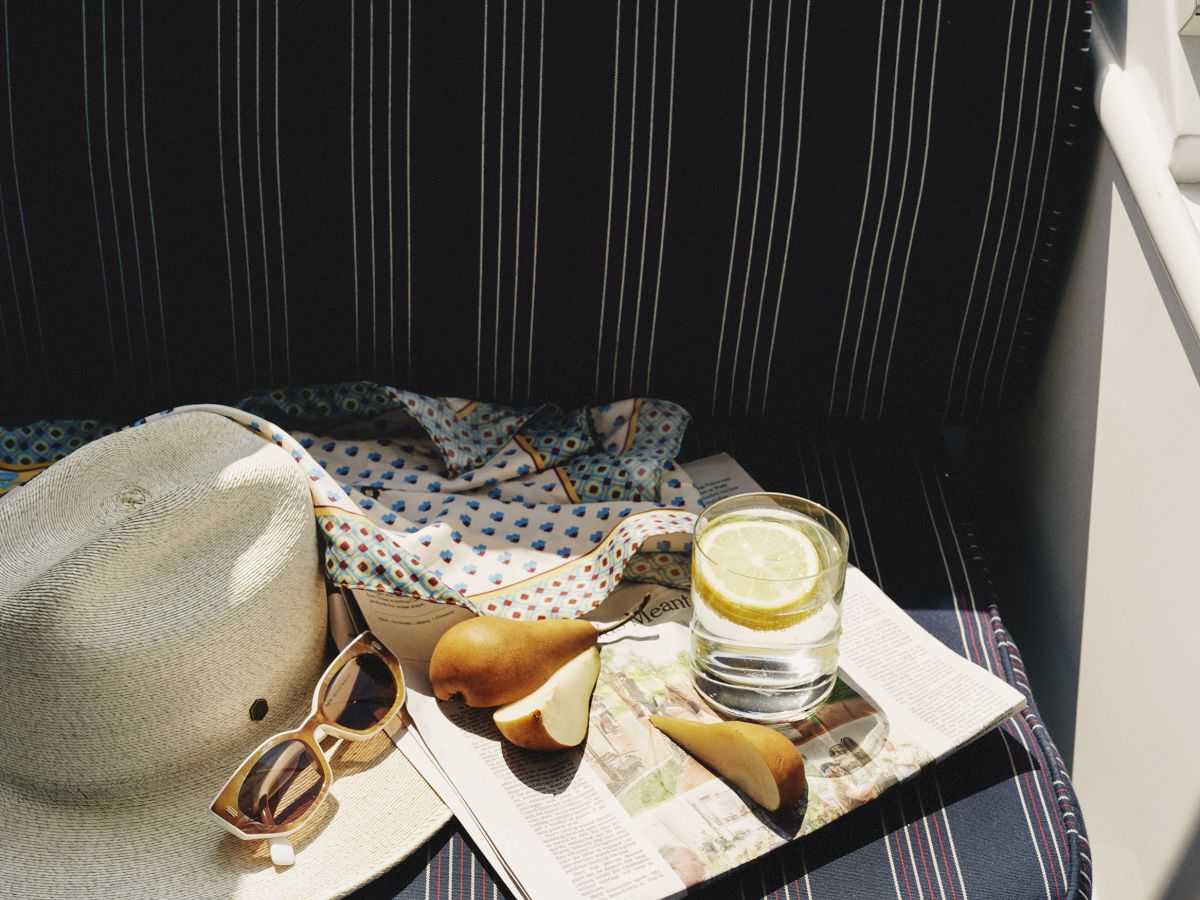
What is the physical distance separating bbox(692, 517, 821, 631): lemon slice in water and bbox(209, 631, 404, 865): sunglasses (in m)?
0.30

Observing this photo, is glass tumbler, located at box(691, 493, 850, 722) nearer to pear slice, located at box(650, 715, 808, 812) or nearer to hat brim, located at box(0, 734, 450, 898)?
pear slice, located at box(650, 715, 808, 812)

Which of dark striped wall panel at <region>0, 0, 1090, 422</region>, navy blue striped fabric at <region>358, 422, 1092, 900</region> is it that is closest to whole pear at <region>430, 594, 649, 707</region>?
navy blue striped fabric at <region>358, 422, 1092, 900</region>

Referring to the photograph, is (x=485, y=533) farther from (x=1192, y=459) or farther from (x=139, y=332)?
(x=1192, y=459)

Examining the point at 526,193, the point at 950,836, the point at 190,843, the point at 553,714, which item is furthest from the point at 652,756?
the point at 526,193

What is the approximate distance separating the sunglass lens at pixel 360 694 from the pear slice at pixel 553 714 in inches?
4.0

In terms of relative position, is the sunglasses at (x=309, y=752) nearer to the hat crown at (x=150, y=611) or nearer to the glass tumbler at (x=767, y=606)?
the hat crown at (x=150, y=611)

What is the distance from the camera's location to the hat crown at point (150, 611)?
83 centimetres

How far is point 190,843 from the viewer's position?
87 centimetres

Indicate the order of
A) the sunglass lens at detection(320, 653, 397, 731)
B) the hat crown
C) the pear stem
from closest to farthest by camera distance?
the hat crown
the sunglass lens at detection(320, 653, 397, 731)
the pear stem

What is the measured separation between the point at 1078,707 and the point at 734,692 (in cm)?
45

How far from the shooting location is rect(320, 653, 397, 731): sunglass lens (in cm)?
94

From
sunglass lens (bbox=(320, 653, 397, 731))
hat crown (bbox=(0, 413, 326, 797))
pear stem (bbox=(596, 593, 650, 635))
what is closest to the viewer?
hat crown (bbox=(0, 413, 326, 797))

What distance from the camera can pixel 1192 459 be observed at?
3.15 ft

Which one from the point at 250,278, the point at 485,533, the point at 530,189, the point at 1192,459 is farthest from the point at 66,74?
the point at 1192,459
